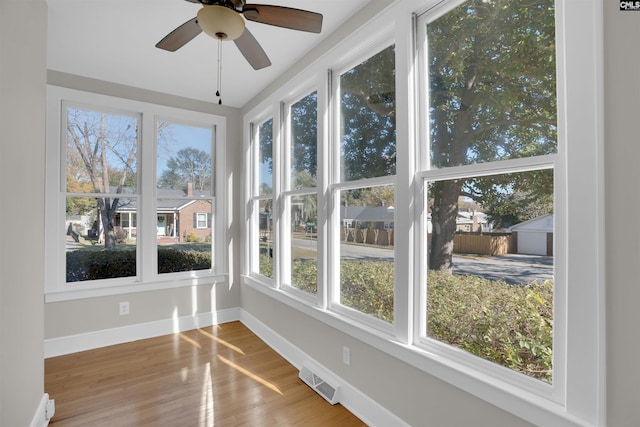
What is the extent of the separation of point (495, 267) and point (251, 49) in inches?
75.0

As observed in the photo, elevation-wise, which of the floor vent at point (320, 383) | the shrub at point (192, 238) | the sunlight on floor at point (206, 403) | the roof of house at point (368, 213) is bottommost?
the sunlight on floor at point (206, 403)

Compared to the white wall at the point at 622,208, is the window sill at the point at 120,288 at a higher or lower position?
A: lower

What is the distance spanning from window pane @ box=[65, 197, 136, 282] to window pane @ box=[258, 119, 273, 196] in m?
1.51

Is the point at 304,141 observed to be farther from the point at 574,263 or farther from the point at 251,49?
the point at 574,263

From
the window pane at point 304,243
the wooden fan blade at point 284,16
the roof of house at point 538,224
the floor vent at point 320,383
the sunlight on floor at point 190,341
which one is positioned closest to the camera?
the roof of house at point 538,224

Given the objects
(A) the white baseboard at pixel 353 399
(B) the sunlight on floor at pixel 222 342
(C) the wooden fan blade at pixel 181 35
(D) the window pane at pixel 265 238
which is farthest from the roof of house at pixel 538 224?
(B) the sunlight on floor at pixel 222 342

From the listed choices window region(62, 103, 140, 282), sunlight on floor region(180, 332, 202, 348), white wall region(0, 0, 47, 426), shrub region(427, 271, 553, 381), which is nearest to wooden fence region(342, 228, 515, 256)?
shrub region(427, 271, 553, 381)

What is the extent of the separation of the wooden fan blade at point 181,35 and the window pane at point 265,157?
174cm

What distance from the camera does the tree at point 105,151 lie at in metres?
3.37

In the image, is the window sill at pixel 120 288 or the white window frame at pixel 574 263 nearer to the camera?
the white window frame at pixel 574 263

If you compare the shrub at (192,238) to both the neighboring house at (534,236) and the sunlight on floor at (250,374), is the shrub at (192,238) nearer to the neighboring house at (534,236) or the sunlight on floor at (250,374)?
the sunlight on floor at (250,374)

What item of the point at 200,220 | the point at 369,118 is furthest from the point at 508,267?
the point at 200,220

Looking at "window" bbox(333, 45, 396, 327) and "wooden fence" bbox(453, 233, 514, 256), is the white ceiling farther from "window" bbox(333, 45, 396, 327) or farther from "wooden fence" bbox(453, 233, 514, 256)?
"wooden fence" bbox(453, 233, 514, 256)

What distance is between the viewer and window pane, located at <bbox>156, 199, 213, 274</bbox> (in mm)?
3820
